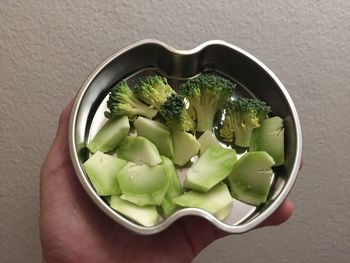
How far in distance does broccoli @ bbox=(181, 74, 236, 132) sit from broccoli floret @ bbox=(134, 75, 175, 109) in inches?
1.4

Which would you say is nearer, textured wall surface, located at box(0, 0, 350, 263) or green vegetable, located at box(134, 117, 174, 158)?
green vegetable, located at box(134, 117, 174, 158)

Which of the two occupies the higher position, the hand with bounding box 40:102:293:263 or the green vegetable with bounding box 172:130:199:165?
the green vegetable with bounding box 172:130:199:165

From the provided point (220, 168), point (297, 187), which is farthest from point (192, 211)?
point (297, 187)

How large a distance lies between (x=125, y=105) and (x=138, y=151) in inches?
3.3

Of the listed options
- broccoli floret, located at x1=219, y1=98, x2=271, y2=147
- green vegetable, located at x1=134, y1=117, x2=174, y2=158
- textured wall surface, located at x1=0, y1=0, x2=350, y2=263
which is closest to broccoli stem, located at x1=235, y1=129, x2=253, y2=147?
broccoli floret, located at x1=219, y1=98, x2=271, y2=147

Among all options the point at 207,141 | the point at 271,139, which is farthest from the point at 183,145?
the point at 271,139

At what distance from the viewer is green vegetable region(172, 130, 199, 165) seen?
805 mm

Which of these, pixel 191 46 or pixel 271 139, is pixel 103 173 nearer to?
pixel 271 139

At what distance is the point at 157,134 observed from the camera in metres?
0.80

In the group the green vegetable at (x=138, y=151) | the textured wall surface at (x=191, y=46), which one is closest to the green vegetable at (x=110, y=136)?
the green vegetable at (x=138, y=151)

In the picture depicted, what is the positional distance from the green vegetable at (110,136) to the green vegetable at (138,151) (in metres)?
0.01

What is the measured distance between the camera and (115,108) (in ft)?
2.67

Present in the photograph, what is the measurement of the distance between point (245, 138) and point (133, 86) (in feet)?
0.70

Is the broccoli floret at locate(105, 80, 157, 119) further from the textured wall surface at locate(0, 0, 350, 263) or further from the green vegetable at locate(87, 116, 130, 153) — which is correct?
the textured wall surface at locate(0, 0, 350, 263)
